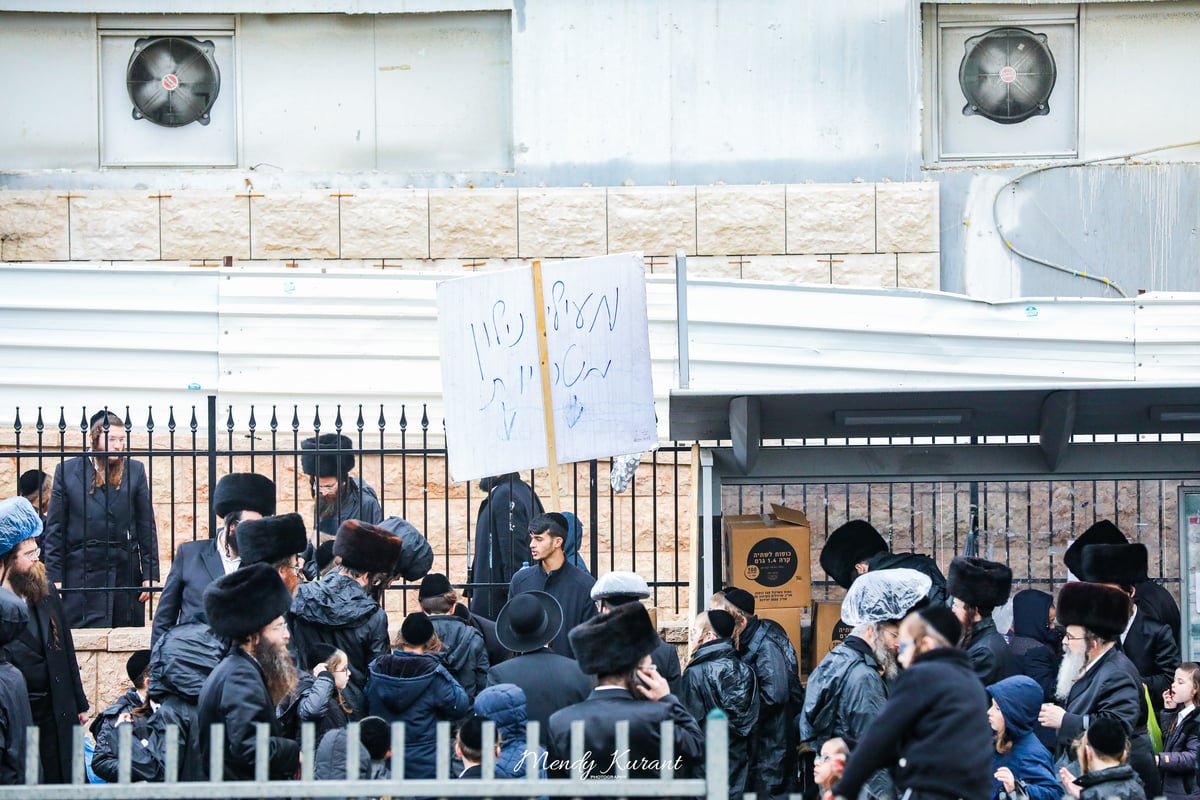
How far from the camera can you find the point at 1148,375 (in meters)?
12.2

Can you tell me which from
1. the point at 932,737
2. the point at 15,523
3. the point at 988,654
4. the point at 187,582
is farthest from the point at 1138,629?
the point at 15,523

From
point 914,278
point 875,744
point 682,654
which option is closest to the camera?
point 875,744

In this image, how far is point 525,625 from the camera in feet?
22.9

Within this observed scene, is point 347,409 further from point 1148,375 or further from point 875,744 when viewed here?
point 875,744

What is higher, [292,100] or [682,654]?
[292,100]

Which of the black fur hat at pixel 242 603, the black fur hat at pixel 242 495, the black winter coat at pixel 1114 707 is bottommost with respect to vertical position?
the black winter coat at pixel 1114 707

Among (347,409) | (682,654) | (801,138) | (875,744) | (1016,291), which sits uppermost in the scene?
(801,138)

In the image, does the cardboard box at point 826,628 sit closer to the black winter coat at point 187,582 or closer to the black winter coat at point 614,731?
the black winter coat at point 614,731

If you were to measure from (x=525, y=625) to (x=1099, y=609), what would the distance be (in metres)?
2.60

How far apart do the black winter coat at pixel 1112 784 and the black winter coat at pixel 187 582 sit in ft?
14.4

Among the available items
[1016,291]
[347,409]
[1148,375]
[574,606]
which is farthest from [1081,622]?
[1016,291]

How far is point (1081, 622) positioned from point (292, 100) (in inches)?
412

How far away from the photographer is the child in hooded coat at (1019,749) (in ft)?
22.0

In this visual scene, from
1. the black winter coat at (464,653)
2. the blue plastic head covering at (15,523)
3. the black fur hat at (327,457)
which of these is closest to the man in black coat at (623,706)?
the black winter coat at (464,653)
